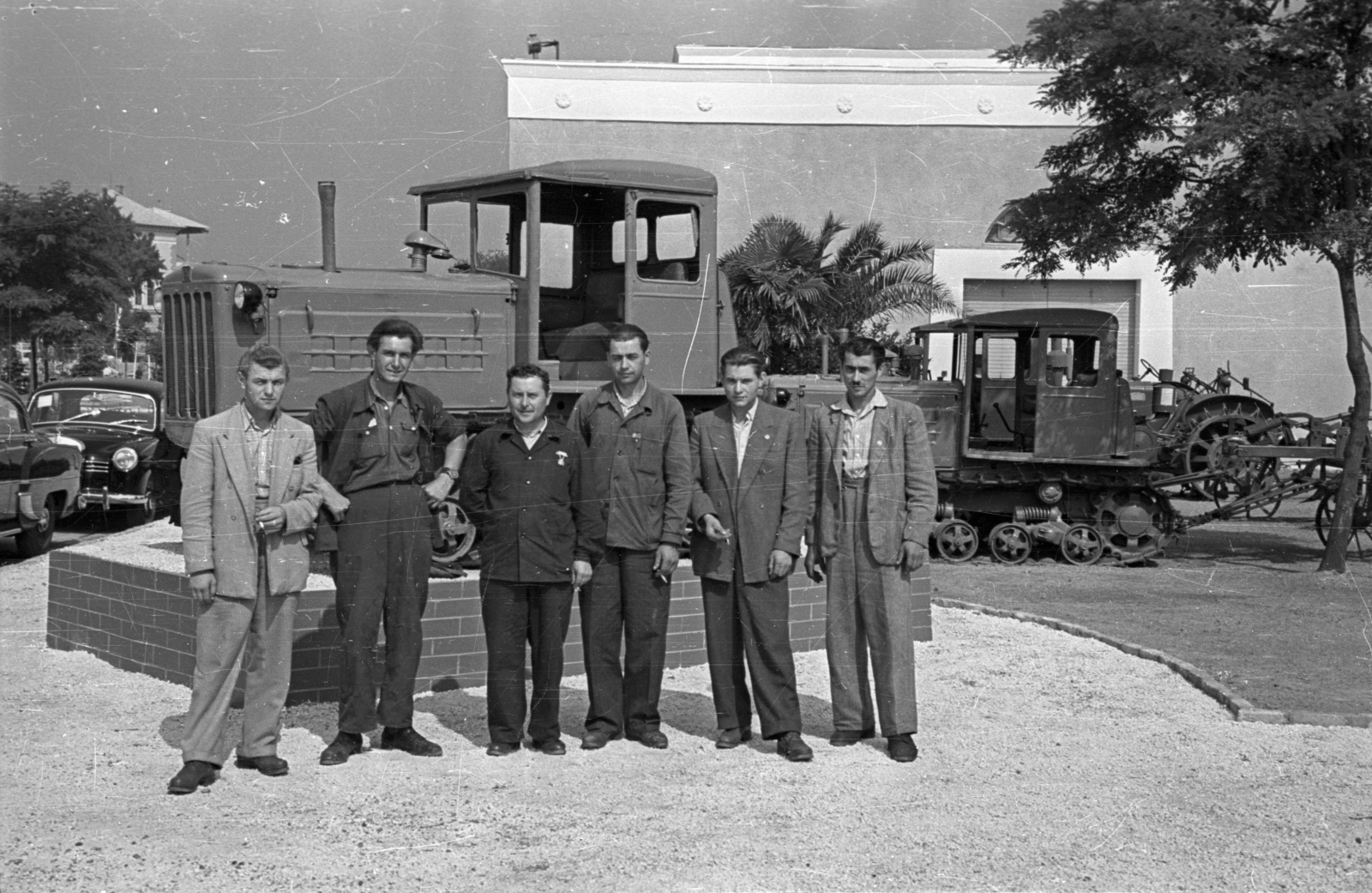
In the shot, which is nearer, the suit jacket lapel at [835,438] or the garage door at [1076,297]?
the suit jacket lapel at [835,438]

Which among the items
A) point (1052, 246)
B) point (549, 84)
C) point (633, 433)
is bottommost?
point (633, 433)

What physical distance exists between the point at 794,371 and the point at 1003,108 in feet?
16.6

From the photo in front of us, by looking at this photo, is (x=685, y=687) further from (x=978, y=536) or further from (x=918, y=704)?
(x=978, y=536)

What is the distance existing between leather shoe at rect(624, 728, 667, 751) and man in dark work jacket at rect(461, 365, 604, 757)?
0.38 m

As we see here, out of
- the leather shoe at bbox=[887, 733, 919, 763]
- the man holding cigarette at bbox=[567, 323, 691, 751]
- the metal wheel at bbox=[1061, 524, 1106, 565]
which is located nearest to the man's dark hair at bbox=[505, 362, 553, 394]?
the man holding cigarette at bbox=[567, 323, 691, 751]

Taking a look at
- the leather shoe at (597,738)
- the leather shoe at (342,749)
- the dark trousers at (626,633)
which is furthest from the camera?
the dark trousers at (626,633)

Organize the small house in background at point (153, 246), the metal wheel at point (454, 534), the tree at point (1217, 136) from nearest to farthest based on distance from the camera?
the metal wheel at point (454, 534), the small house in background at point (153, 246), the tree at point (1217, 136)

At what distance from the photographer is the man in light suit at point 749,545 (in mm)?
6465

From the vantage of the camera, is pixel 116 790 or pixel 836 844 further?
pixel 116 790

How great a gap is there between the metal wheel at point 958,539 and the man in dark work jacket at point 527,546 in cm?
878

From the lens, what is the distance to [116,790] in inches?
222

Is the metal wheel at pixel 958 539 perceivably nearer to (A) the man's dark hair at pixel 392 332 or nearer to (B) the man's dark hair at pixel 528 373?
(B) the man's dark hair at pixel 528 373

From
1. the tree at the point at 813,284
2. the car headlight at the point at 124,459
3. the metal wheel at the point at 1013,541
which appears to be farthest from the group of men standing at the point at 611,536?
the tree at the point at 813,284

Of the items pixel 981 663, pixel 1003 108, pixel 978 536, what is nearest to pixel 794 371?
pixel 1003 108
